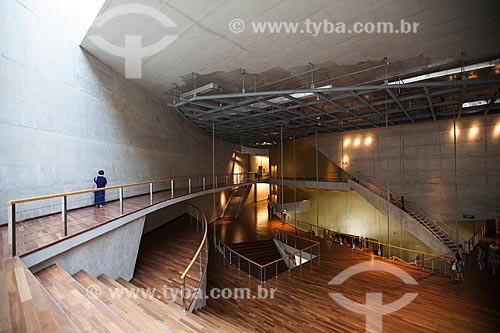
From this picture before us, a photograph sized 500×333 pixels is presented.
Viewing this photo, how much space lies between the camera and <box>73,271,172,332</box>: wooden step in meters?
2.49

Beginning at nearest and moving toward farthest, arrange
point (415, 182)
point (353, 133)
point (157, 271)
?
point (157, 271), point (415, 182), point (353, 133)

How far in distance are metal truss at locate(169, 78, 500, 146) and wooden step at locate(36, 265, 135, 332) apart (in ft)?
14.8

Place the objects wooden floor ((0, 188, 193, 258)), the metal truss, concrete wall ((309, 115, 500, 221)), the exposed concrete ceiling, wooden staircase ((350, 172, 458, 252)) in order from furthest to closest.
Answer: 1. wooden staircase ((350, 172, 458, 252))
2. concrete wall ((309, 115, 500, 221))
3. the metal truss
4. the exposed concrete ceiling
5. wooden floor ((0, 188, 193, 258))

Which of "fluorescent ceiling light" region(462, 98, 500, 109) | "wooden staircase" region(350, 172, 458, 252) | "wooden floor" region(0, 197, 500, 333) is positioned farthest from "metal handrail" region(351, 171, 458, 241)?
"fluorescent ceiling light" region(462, 98, 500, 109)

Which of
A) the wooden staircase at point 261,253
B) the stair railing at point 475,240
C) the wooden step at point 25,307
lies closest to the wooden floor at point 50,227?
the wooden step at point 25,307

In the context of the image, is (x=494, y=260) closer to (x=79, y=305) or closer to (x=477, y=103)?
(x=477, y=103)

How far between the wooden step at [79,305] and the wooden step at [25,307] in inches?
14.8

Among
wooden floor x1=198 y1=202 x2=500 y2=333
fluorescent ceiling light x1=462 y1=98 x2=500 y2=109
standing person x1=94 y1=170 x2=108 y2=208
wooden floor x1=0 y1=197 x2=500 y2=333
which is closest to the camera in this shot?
wooden floor x1=0 y1=197 x2=500 y2=333

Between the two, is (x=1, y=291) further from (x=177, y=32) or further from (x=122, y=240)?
(x=177, y=32)

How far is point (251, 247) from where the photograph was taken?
10453 mm

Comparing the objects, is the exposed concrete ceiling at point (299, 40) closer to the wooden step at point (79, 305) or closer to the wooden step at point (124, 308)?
the wooden step at point (79, 305)

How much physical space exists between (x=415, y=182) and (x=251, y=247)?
8.27 meters

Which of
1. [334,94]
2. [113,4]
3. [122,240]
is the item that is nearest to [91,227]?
[122,240]

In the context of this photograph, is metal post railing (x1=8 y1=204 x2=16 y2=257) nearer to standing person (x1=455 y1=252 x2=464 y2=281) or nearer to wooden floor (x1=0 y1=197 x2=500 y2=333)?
wooden floor (x1=0 y1=197 x2=500 y2=333)
